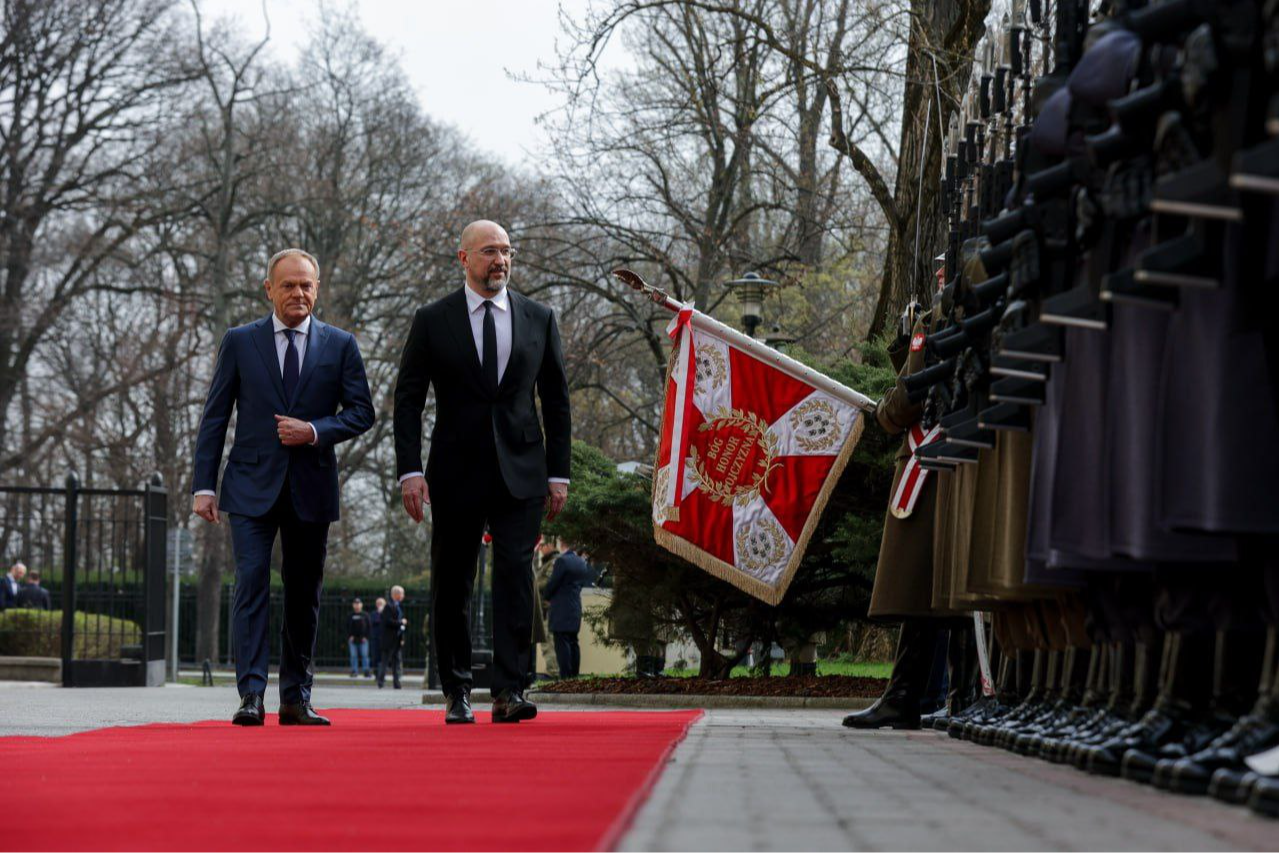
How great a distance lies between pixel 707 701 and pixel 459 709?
7.14 m

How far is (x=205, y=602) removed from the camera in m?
40.3

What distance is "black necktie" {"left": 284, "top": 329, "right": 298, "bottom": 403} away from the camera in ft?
31.2

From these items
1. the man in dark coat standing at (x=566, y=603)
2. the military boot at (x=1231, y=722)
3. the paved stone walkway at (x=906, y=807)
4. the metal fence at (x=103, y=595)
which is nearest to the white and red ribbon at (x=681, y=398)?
the paved stone walkway at (x=906, y=807)

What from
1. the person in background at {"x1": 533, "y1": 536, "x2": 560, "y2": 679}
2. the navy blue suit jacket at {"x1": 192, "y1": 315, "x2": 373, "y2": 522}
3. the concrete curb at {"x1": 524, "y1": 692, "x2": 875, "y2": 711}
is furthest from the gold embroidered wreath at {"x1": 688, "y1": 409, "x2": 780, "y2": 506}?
the person in background at {"x1": 533, "y1": 536, "x2": 560, "y2": 679}

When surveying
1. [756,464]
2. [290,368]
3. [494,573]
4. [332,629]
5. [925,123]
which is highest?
[925,123]

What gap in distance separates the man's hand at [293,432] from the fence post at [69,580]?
1434cm

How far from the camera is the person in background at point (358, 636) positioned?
3838cm

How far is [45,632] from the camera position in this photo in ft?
83.9

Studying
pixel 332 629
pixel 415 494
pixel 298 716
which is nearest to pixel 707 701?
pixel 298 716

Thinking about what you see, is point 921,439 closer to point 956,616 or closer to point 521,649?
point 956,616

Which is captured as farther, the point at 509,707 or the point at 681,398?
the point at 681,398

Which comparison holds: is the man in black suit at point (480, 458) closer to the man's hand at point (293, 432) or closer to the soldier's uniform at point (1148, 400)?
the man's hand at point (293, 432)

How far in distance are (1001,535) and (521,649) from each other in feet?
9.00

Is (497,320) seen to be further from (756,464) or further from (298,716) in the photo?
(756,464)
